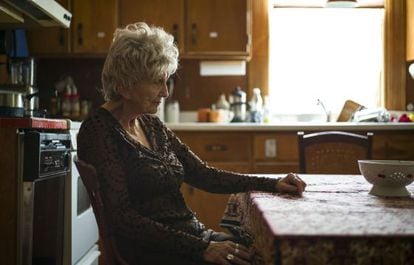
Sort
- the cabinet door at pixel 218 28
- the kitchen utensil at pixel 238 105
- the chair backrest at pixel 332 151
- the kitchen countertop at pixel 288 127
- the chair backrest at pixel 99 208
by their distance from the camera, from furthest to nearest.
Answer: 1. the kitchen utensil at pixel 238 105
2. the cabinet door at pixel 218 28
3. the kitchen countertop at pixel 288 127
4. the chair backrest at pixel 332 151
5. the chair backrest at pixel 99 208

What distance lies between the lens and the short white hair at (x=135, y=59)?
1.42m

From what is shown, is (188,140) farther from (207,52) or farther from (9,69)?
(9,69)

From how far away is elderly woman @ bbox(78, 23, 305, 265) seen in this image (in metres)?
1.24

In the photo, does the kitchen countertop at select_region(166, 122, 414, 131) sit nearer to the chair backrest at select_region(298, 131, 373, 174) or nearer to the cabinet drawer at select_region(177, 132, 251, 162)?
the cabinet drawer at select_region(177, 132, 251, 162)

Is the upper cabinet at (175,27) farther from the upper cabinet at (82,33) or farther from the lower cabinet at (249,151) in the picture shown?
the lower cabinet at (249,151)

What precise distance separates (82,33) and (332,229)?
2861mm

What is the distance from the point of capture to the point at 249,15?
3.31 metres

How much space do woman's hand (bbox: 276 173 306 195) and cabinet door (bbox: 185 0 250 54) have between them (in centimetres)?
202

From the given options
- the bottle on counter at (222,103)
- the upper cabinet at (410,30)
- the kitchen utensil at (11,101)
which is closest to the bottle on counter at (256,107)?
the bottle on counter at (222,103)

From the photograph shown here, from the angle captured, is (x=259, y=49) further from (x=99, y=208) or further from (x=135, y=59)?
(x=99, y=208)

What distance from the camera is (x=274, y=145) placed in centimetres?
302

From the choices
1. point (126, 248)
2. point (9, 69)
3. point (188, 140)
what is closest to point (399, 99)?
point (188, 140)

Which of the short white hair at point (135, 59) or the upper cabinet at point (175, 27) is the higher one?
the upper cabinet at point (175, 27)

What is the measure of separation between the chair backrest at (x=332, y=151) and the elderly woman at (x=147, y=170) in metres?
0.63
